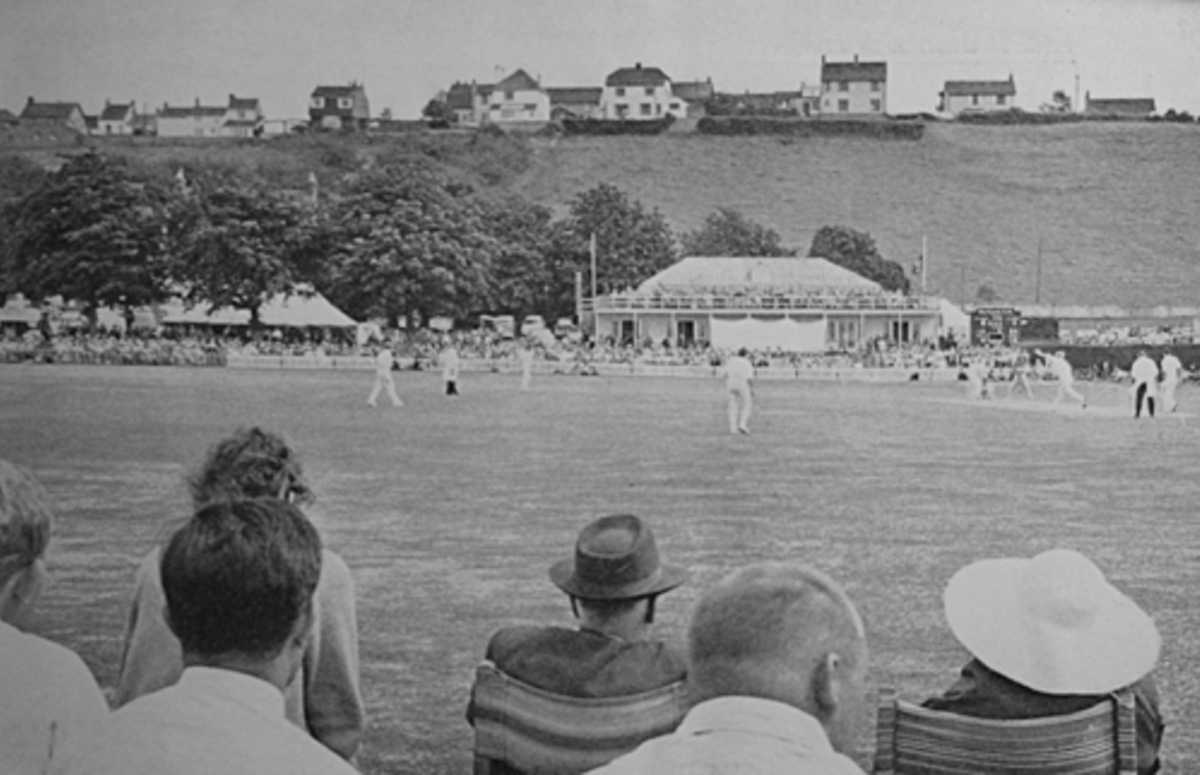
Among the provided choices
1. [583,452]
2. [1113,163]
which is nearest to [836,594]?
[583,452]

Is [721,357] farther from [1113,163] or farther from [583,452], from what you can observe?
[1113,163]

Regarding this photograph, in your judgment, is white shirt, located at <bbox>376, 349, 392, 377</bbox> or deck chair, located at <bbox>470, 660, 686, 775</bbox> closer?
deck chair, located at <bbox>470, 660, 686, 775</bbox>

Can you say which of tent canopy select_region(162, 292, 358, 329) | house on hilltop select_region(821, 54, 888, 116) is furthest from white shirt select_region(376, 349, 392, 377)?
house on hilltop select_region(821, 54, 888, 116)

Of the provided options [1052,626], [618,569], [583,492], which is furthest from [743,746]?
[583,492]

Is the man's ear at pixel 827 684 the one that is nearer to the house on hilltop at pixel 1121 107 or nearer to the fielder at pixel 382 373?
the fielder at pixel 382 373

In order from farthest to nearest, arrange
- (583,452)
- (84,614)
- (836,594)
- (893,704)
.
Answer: (583,452) < (84,614) < (893,704) < (836,594)

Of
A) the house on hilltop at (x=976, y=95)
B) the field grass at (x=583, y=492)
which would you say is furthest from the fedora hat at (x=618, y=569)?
the house on hilltop at (x=976, y=95)

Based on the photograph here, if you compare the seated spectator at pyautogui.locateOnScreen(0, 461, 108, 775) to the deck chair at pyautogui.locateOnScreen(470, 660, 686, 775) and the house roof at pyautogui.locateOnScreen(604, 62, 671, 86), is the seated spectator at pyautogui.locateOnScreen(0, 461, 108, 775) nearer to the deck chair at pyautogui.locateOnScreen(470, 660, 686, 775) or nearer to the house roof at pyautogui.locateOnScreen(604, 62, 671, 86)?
the deck chair at pyautogui.locateOnScreen(470, 660, 686, 775)
